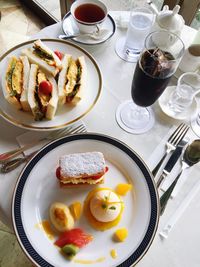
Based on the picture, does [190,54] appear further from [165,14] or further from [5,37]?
[5,37]

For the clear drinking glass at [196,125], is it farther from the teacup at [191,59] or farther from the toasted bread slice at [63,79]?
the toasted bread slice at [63,79]

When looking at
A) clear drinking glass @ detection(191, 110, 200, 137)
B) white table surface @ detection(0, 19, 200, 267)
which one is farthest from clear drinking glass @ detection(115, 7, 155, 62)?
clear drinking glass @ detection(191, 110, 200, 137)

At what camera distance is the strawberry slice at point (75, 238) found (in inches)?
29.7

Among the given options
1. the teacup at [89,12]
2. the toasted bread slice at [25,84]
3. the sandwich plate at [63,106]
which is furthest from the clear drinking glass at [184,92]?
the toasted bread slice at [25,84]

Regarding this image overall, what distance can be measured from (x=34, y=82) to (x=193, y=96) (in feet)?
1.83

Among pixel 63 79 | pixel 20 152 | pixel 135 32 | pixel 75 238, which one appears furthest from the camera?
pixel 135 32

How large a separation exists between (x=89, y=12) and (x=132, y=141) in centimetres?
55

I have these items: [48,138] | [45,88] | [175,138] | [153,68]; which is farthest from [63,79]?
[175,138]

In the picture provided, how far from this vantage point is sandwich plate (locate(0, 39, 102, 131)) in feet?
3.00

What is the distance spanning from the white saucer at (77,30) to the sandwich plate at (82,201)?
0.44 m

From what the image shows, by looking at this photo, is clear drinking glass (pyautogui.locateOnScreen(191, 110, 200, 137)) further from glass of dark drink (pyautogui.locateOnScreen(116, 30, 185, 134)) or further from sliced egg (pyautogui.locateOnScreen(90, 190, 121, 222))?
sliced egg (pyautogui.locateOnScreen(90, 190, 121, 222))

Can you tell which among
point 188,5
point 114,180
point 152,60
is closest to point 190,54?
point 152,60

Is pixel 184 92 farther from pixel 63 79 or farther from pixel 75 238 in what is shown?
pixel 75 238

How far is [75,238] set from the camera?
0.76 m
